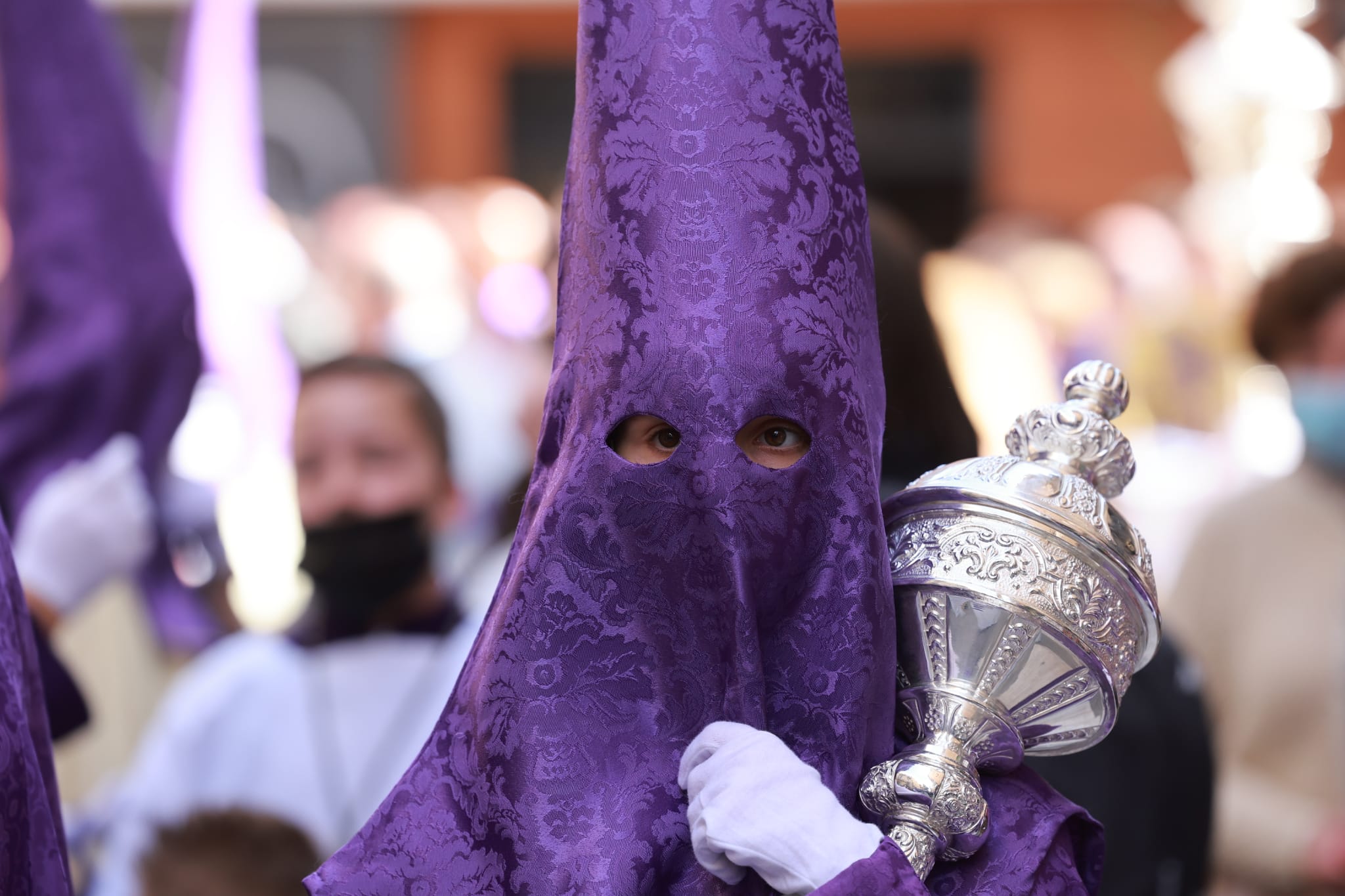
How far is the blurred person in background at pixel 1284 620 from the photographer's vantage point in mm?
3047

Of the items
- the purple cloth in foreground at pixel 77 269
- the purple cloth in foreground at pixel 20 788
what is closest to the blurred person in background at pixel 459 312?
the purple cloth in foreground at pixel 77 269

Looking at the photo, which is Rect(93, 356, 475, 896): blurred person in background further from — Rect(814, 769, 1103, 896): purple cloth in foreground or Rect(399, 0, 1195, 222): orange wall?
Rect(399, 0, 1195, 222): orange wall

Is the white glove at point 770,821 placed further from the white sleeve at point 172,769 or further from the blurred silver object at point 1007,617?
the white sleeve at point 172,769

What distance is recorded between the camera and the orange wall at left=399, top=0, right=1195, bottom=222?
13.1 meters

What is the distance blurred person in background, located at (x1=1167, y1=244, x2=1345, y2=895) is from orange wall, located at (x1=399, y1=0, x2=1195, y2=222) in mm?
9725

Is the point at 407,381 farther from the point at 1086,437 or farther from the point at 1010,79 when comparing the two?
the point at 1010,79

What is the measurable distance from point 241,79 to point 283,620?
1848mm

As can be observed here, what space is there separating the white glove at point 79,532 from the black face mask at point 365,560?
30 cm

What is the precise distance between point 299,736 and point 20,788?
4.79ft

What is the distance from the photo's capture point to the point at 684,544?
4.89 feet

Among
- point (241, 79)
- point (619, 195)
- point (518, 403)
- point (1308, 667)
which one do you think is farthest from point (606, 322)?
point (241, 79)

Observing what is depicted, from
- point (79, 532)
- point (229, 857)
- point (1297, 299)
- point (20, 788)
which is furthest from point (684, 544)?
point (1297, 299)

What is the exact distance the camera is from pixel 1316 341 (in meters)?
3.29

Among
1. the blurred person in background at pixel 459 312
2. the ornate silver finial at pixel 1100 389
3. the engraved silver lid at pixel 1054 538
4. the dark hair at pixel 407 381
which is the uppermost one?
the ornate silver finial at pixel 1100 389
